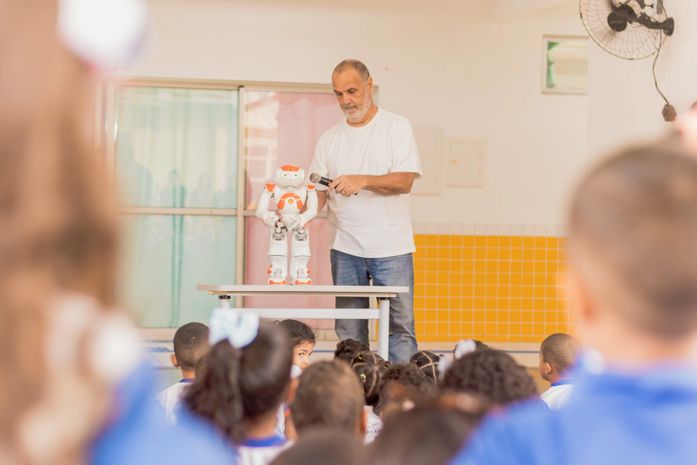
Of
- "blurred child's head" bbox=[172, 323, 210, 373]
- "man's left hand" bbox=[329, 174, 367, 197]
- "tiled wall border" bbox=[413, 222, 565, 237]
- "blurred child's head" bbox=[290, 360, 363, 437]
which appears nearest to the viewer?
"blurred child's head" bbox=[290, 360, 363, 437]

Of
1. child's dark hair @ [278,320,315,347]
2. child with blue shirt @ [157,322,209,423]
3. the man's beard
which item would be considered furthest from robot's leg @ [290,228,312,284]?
child with blue shirt @ [157,322,209,423]

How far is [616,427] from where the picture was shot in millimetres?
919

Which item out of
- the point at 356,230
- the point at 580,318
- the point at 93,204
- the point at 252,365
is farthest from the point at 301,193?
the point at 93,204

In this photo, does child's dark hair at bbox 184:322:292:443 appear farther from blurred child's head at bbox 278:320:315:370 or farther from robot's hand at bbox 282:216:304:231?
robot's hand at bbox 282:216:304:231

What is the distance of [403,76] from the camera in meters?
7.89

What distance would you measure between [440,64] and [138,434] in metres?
7.48

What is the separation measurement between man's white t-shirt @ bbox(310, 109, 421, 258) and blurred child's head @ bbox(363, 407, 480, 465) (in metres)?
3.69

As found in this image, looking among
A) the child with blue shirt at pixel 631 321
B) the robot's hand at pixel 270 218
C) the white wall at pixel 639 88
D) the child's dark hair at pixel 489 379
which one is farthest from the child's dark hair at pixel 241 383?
the white wall at pixel 639 88

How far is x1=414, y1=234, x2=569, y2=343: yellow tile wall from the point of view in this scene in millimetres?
8047

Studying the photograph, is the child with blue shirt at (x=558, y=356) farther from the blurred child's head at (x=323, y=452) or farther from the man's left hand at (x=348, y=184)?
the blurred child's head at (x=323, y=452)

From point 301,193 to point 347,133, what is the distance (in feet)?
1.43

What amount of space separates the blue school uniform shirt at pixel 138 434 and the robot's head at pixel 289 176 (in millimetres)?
4116

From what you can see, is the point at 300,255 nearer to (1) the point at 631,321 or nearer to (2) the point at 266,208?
(2) the point at 266,208

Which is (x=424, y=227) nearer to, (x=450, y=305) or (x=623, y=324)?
(x=450, y=305)
